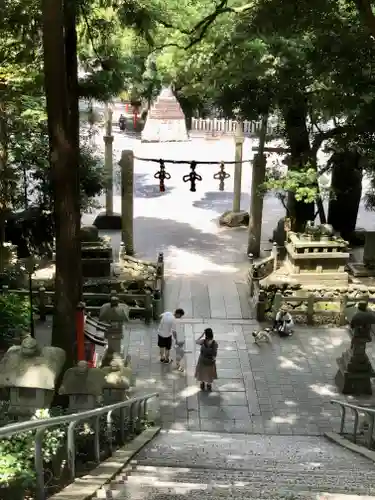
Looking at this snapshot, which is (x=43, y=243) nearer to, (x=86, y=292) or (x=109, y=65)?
(x=86, y=292)

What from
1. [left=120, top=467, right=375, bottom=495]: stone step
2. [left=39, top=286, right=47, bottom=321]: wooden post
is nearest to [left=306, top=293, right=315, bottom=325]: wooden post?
[left=39, top=286, right=47, bottom=321]: wooden post

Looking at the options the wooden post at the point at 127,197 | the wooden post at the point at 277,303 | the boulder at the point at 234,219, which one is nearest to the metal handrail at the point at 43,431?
the wooden post at the point at 277,303

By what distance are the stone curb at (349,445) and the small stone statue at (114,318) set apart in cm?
384

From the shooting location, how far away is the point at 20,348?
6.25 metres

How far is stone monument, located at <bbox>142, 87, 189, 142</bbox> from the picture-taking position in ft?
112

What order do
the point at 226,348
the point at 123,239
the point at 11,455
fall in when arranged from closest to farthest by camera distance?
1. the point at 11,455
2. the point at 226,348
3. the point at 123,239

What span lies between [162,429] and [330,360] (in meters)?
4.71

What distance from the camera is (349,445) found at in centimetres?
921

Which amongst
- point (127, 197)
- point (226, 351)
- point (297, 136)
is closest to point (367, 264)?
point (297, 136)

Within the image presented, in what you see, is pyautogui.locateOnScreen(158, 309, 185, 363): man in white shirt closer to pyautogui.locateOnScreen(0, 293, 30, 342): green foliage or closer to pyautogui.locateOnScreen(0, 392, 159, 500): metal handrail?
pyautogui.locateOnScreen(0, 293, 30, 342): green foliage

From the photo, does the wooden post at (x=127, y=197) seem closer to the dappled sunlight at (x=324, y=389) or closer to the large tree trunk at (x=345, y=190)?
the large tree trunk at (x=345, y=190)

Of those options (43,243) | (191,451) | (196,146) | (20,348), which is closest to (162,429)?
(191,451)

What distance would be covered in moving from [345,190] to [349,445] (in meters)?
12.6

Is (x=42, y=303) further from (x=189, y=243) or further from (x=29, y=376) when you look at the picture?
(x=29, y=376)
